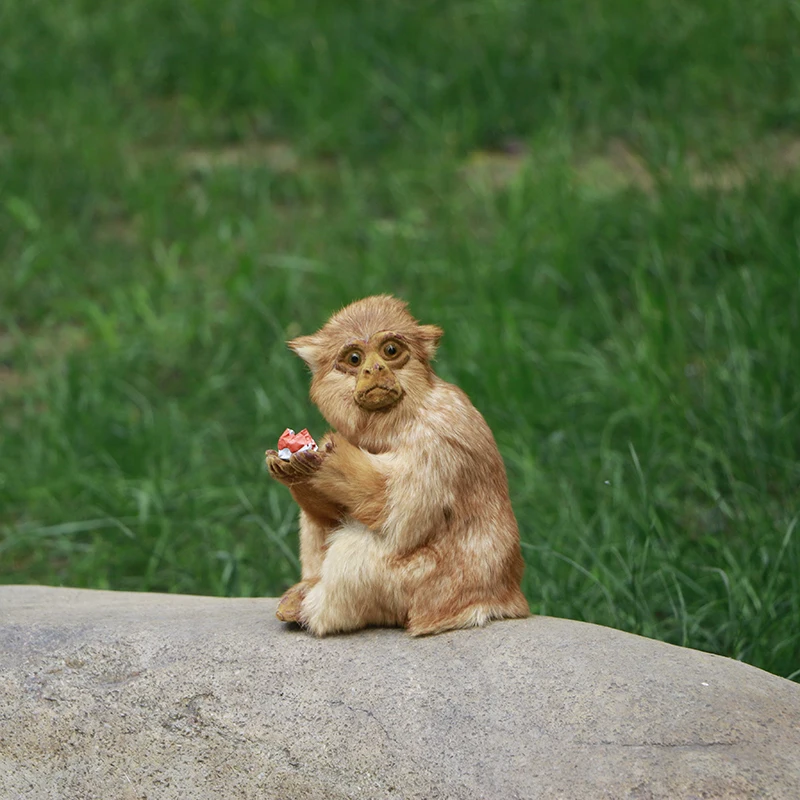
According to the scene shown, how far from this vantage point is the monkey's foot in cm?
266

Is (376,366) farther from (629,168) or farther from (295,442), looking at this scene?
(629,168)

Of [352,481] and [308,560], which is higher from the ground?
[352,481]

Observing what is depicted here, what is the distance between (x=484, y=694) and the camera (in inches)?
95.3

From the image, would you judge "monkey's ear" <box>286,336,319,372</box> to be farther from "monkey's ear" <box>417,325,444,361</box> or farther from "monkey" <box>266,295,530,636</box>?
"monkey's ear" <box>417,325,444,361</box>

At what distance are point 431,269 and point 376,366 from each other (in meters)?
3.24

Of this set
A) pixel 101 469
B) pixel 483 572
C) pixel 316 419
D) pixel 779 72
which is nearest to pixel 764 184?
pixel 779 72

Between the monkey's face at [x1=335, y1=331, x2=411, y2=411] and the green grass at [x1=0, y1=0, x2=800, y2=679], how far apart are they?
1.11 m

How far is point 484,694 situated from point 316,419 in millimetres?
2424

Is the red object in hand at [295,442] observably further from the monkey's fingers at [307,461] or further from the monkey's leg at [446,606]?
the monkey's leg at [446,606]

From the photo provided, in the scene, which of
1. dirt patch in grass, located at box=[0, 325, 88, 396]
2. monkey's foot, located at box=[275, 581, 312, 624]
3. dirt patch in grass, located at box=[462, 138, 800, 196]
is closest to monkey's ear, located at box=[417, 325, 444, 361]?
monkey's foot, located at box=[275, 581, 312, 624]

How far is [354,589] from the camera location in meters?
2.58

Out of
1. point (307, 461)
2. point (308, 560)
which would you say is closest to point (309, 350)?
point (307, 461)

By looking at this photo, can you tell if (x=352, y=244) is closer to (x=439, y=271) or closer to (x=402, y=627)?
(x=439, y=271)

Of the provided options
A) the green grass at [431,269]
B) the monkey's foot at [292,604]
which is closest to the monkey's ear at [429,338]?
the monkey's foot at [292,604]
